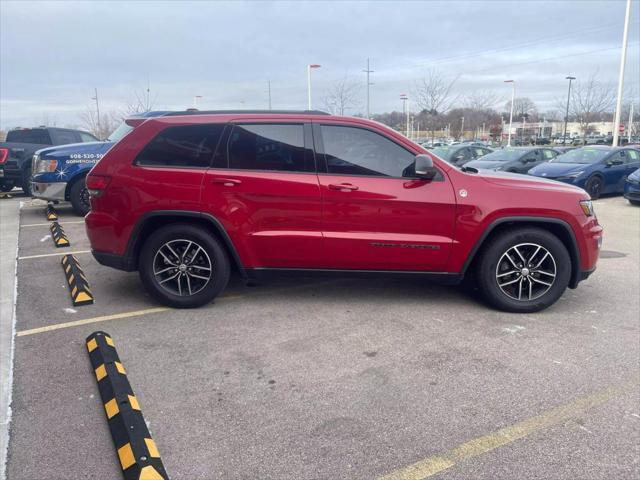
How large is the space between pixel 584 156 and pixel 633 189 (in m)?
2.46

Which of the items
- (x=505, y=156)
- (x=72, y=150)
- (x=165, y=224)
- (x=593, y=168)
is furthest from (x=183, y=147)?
(x=505, y=156)

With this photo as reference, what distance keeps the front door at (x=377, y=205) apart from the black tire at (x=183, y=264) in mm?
1047

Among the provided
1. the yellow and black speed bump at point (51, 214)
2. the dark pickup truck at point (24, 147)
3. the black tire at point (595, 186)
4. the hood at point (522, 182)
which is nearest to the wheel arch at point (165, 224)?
the hood at point (522, 182)

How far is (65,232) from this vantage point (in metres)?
8.53

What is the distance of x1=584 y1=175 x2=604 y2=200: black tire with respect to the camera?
13711mm

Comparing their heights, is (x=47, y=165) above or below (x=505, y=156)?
above

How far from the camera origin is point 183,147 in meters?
4.72

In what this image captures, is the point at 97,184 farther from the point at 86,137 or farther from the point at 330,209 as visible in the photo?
the point at 86,137

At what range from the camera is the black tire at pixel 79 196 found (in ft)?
31.9

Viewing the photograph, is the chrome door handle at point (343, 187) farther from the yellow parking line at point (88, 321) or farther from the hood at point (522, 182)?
the yellow parking line at point (88, 321)

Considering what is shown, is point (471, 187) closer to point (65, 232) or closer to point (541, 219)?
point (541, 219)

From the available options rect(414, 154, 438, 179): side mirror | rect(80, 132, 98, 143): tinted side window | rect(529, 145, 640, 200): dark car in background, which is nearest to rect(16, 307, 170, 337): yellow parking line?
rect(414, 154, 438, 179): side mirror

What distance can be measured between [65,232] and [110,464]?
687 cm

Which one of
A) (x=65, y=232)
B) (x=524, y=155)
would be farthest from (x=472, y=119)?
(x=65, y=232)
